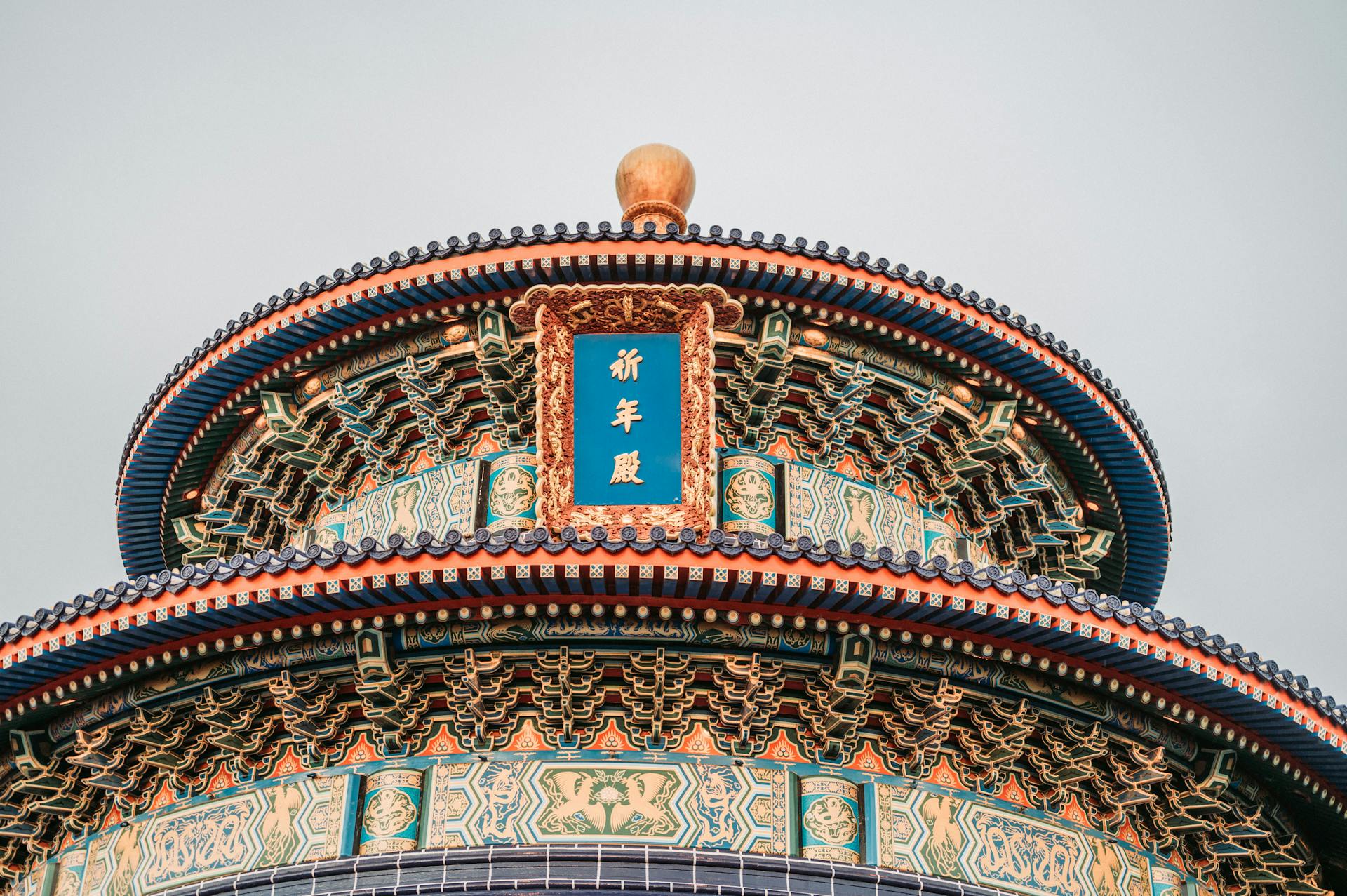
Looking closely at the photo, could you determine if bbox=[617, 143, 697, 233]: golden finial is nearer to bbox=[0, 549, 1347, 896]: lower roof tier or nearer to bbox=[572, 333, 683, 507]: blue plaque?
bbox=[572, 333, 683, 507]: blue plaque

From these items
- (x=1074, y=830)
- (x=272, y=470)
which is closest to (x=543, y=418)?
(x=272, y=470)

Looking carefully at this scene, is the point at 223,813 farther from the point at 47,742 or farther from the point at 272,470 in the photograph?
the point at 272,470

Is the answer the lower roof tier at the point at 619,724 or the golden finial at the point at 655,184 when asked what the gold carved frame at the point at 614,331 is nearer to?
the lower roof tier at the point at 619,724

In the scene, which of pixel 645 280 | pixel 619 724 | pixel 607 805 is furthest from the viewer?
pixel 645 280

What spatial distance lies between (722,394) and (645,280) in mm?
1291

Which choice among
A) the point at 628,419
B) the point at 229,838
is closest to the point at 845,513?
the point at 628,419

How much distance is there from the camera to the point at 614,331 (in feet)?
41.2

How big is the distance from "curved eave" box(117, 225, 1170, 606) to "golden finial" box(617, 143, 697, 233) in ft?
10.4

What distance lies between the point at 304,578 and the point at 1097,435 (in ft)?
27.0

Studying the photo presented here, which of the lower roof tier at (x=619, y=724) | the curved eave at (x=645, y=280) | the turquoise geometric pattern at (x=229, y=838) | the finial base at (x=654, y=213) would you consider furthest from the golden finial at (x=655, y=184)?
the turquoise geometric pattern at (x=229, y=838)

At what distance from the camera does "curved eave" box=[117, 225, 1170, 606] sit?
12.6m

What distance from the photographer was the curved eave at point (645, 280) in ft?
41.4

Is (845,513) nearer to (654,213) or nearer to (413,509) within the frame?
(413,509)

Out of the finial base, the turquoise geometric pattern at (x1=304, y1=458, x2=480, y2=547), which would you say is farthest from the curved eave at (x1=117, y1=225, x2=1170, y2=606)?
the finial base
